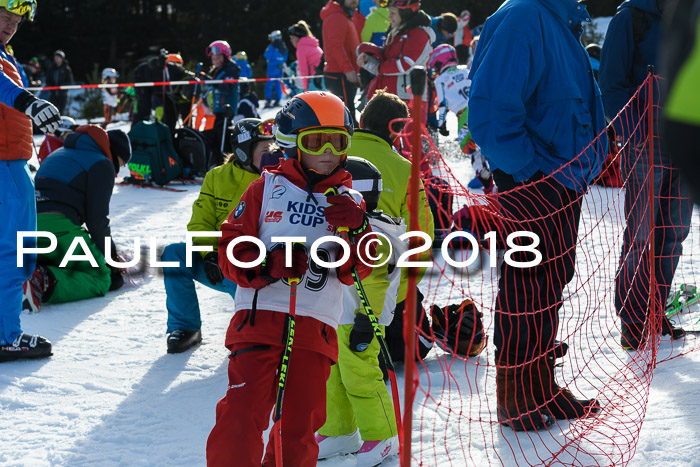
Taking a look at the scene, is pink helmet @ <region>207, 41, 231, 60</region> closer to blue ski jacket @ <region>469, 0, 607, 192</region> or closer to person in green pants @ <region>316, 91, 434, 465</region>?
person in green pants @ <region>316, 91, 434, 465</region>

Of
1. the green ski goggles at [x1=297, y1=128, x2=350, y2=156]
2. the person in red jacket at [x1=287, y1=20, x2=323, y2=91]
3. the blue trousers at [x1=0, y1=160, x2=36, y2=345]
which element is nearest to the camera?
the green ski goggles at [x1=297, y1=128, x2=350, y2=156]

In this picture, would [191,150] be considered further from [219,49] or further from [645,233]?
[645,233]

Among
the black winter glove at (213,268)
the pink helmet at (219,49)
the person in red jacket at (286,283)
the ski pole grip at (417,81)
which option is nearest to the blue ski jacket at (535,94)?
the person in red jacket at (286,283)

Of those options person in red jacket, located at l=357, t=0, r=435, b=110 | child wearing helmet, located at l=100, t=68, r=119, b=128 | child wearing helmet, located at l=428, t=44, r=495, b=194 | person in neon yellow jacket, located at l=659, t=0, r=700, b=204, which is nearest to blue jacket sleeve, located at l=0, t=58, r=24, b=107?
person in neon yellow jacket, located at l=659, t=0, r=700, b=204

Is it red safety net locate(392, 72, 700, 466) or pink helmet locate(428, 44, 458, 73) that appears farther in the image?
pink helmet locate(428, 44, 458, 73)

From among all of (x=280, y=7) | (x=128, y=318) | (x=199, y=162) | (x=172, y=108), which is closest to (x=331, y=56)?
(x=199, y=162)

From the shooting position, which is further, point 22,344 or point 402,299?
point 22,344

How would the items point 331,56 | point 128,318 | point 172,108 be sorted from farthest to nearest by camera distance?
1. point 172,108
2. point 331,56
3. point 128,318

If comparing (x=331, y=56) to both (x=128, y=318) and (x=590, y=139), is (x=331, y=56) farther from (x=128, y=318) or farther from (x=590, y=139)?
(x=590, y=139)

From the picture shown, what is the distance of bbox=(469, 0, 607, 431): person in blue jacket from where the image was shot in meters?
3.29

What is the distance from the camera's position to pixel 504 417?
11.8ft

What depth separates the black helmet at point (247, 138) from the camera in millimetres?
4688

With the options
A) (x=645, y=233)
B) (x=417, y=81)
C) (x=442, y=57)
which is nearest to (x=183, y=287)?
(x=645, y=233)

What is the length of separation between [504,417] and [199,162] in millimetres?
7907
